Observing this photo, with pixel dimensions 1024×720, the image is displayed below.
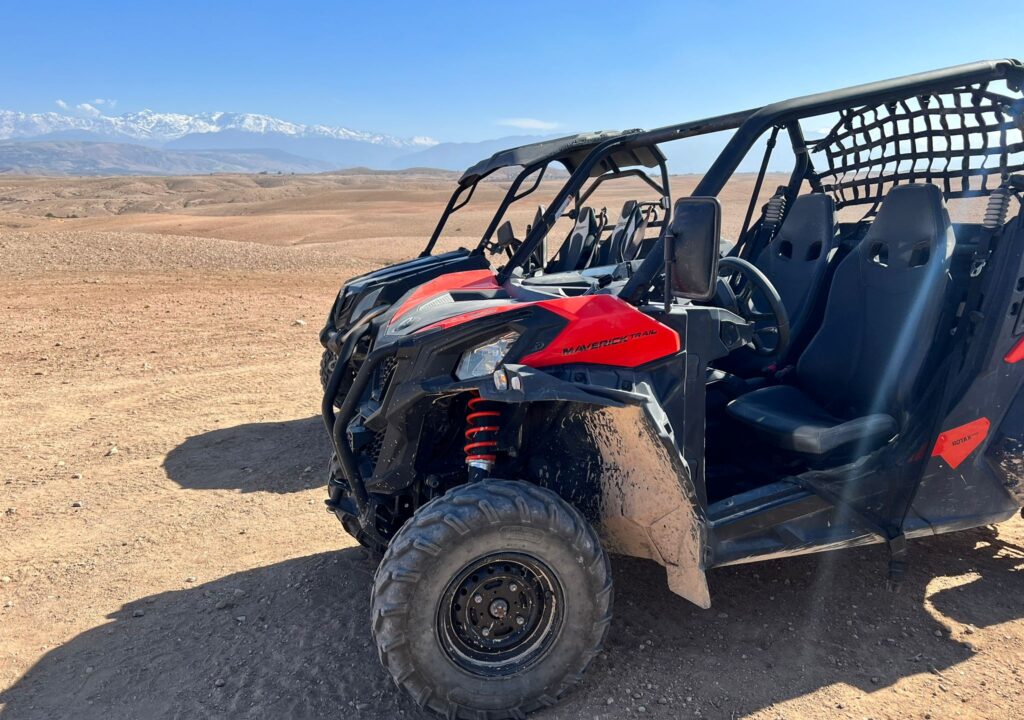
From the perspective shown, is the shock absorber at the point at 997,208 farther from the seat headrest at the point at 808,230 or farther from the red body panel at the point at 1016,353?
the seat headrest at the point at 808,230

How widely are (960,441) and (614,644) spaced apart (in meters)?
1.70

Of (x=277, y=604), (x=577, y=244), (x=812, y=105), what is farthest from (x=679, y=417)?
(x=577, y=244)

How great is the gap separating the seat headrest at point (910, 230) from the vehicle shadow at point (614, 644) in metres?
1.51

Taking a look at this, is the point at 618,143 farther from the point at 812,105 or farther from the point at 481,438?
the point at 481,438

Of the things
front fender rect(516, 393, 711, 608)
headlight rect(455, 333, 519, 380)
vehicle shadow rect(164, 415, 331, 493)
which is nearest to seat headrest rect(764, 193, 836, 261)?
front fender rect(516, 393, 711, 608)

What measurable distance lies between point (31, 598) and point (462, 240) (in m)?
17.7

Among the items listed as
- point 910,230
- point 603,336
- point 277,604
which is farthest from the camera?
point 910,230

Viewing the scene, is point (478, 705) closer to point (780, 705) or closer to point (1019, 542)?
point (780, 705)

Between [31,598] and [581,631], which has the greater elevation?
[581,631]

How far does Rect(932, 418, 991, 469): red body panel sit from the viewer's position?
3.37 m

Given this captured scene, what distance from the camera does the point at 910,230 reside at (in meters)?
3.80

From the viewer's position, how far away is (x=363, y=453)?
342cm

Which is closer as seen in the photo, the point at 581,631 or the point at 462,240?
the point at 581,631

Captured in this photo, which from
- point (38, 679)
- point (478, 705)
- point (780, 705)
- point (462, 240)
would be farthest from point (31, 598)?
point (462, 240)
